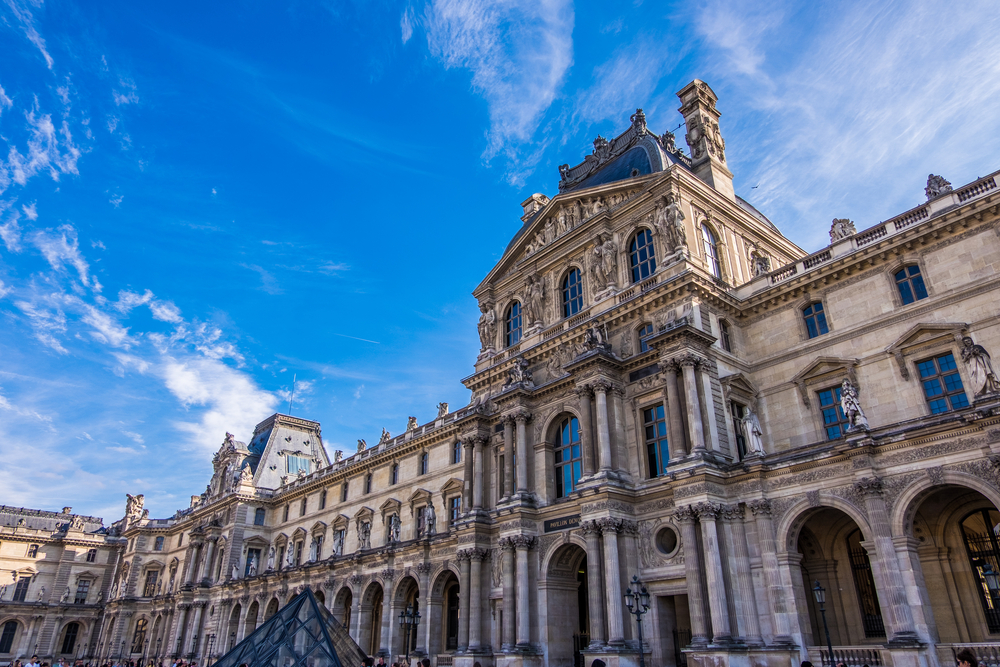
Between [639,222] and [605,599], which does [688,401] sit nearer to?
[605,599]

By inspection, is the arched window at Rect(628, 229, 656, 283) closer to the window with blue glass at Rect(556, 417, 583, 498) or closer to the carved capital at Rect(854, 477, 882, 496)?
the window with blue glass at Rect(556, 417, 583, 498)

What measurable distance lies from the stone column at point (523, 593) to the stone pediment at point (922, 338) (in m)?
16.8

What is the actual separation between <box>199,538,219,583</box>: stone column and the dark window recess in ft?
160

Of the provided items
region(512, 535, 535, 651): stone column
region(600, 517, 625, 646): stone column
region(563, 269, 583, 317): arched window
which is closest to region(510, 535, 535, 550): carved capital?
region(512, 535, 535, 651): stone column

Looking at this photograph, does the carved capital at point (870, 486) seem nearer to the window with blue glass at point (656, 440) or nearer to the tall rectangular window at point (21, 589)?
the window with blue glass at point (656, 440)

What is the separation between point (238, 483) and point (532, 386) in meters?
40.2

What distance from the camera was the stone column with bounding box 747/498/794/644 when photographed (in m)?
23.6

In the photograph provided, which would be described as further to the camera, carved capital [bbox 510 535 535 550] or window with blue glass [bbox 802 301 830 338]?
carved capital [bbox 510 535 535 550]

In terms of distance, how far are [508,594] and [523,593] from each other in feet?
3.26

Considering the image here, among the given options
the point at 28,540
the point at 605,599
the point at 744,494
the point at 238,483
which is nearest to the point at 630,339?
the point at 744,494

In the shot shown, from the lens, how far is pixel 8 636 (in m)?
74.6

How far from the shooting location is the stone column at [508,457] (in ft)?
113

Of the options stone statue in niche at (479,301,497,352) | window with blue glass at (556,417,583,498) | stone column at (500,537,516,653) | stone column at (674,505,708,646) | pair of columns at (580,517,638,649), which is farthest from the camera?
stone statue in niche at (479,301,497,352)

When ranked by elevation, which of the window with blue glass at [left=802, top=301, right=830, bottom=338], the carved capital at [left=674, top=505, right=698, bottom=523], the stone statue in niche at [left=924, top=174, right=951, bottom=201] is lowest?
the carved capital at [left=674, top=505, right=698, bottom=523]
